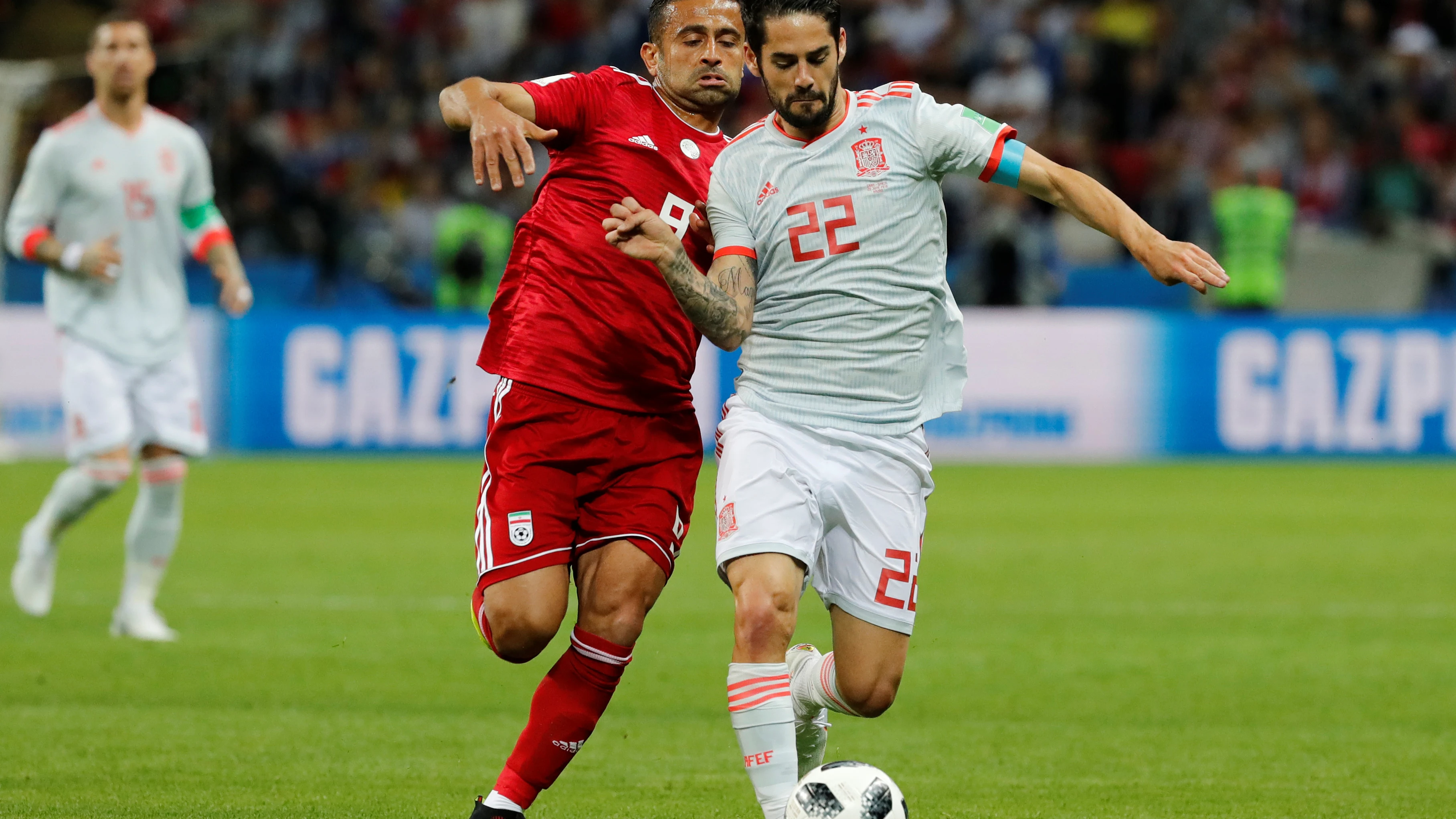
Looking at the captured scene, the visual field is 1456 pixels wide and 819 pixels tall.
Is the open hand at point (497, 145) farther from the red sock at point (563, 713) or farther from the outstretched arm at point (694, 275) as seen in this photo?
the red sock at point (563, 713)

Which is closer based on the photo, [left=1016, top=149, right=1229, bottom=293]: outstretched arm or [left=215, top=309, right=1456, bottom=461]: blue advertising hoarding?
[left=1016, top=149, right=1229, bottom=293]: outstretched arm

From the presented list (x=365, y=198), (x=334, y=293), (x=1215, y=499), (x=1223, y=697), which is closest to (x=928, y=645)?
(x=1223, y=697)

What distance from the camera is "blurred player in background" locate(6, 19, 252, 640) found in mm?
8836

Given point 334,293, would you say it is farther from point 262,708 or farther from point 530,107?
point 530,107

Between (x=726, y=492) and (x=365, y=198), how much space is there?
53.9 ft

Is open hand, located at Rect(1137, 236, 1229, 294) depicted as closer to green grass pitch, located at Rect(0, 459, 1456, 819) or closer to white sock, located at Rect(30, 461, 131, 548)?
green grass pitch, located at Rect(0, 459, 1456, 819)

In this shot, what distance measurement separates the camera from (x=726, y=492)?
17.1 ft

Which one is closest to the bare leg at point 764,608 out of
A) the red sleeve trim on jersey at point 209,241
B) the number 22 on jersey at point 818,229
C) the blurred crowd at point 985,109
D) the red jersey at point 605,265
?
the red jersey at point 605,265

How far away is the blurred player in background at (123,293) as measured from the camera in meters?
8.84

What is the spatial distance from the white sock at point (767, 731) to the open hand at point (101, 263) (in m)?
4.91

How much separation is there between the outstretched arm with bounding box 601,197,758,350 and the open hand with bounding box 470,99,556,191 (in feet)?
0.84

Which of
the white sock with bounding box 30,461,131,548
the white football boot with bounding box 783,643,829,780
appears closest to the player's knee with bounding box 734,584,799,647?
the white football boot with bounding box 783,643,829,780

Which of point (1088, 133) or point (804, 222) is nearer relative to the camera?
point (804, 222)

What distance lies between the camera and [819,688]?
18.6 feet
